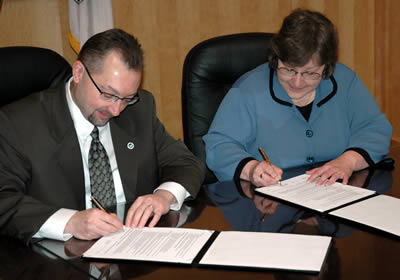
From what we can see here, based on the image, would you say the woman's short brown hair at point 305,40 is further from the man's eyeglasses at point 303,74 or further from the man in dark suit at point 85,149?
the man in dark suit at point 85,149

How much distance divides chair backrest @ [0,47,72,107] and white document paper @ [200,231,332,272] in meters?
0.99

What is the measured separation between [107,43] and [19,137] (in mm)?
416

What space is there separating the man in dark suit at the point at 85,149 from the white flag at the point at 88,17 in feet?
4.17

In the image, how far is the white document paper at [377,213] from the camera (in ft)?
4.37

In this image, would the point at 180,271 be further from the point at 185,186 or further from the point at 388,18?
the point at 388,18

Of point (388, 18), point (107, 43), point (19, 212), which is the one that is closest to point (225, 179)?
point (107, 43)

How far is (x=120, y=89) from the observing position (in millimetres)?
1646

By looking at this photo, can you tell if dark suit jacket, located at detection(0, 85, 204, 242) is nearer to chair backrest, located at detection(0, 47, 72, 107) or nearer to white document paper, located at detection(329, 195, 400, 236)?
chair backrest, located at detection(0, 47, 72, 107)

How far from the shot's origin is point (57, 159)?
1655mm

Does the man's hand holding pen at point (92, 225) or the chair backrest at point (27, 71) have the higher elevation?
the chair backrest at point (27, 71)

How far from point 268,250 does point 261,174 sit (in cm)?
58

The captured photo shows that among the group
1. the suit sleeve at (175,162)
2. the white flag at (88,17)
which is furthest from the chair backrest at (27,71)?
the white flag at (88,17)

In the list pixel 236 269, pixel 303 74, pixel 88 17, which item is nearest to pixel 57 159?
pixel 236 269

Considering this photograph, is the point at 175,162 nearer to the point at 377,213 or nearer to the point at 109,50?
the point at 109,50
